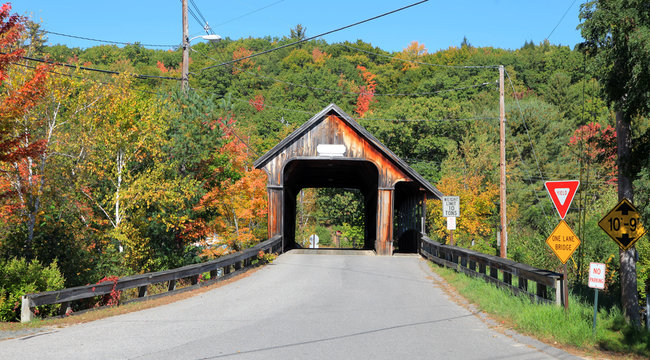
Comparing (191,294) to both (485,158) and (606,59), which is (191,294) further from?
(485,158)

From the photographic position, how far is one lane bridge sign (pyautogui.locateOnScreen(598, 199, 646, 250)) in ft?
31.3

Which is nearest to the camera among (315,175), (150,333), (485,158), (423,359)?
(423,359)

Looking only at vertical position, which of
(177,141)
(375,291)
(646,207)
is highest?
(177,141)

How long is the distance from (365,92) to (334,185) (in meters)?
48.6

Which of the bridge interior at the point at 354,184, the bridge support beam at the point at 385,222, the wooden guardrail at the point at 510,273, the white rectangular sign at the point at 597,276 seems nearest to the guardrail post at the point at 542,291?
the wooden guardrail at the point at 510,273

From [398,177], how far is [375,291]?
1322 cm

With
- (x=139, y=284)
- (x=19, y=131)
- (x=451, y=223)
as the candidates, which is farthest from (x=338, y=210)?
(x=139, y=284)

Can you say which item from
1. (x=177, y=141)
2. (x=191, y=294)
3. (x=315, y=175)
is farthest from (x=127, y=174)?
(x=315, y=175)

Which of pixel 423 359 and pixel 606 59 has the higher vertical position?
pixel 606 59

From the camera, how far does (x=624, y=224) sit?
967 cm

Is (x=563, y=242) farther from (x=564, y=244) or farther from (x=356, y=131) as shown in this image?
(x=356, y=131)

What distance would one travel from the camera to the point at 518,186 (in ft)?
192

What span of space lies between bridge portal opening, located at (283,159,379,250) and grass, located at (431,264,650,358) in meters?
16.9

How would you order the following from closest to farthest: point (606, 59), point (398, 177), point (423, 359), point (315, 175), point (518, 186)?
point (423, 359) → point (606, 59) → point (398, 177) → point (315, 175) → point (518, 186)
